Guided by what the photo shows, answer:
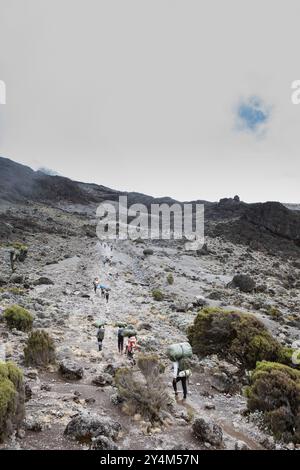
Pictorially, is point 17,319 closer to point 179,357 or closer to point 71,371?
point 71,371

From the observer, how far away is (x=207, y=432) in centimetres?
810

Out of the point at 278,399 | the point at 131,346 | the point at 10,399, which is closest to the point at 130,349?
the point at 131,346

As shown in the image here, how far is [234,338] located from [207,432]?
6742 mm

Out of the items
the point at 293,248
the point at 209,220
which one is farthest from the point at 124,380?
the point at 209,220

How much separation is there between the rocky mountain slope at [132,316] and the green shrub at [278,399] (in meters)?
0.26

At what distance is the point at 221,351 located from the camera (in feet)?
48.4

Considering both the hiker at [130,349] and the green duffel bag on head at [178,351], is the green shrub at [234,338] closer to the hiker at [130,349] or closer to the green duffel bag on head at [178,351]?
the hiker at [130,349]

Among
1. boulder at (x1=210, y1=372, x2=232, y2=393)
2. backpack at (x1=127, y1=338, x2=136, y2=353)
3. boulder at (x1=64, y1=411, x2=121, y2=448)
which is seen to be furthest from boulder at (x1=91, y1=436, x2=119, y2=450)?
backpack at (x1=127, y1=338, x2=136, y2=353)

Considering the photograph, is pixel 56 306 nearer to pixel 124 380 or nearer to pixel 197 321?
pixel 197 321

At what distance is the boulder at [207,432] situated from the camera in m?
8.04

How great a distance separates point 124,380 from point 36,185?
127 m

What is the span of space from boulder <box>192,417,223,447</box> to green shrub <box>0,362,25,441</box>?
3653 mm

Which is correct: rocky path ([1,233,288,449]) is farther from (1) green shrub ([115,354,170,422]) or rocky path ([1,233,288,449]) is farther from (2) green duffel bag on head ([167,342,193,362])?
(2) green duffel bag on head ([167,342,193,362])

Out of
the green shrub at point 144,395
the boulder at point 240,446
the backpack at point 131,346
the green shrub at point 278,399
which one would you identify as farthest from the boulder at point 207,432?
the backpack at point 131,346
